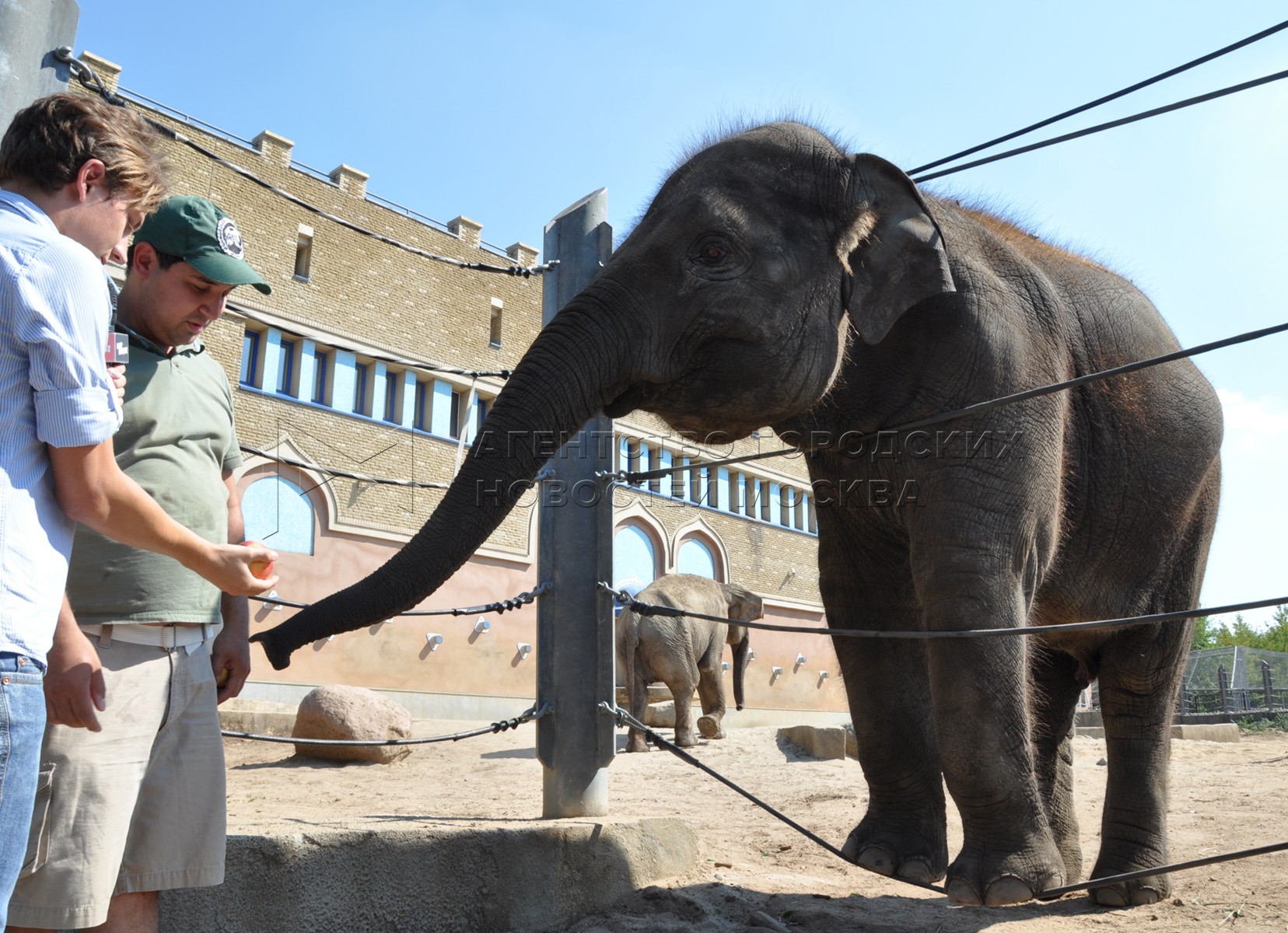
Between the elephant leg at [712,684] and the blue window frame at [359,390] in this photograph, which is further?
the blue window frame at [359,390]

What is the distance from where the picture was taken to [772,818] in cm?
641

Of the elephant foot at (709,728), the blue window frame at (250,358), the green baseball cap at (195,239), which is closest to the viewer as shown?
the green baseball cap at (195,239)

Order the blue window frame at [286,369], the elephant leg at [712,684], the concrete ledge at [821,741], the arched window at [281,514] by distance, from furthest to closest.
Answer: the blue window frame at [286,369]
the arched window at [281,514]
the elephant leg at [712,684]
the concrete ledge at [821,741]

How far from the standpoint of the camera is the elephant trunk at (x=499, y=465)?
2.54 meters

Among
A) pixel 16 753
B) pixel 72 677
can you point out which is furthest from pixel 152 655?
pixel 16 753

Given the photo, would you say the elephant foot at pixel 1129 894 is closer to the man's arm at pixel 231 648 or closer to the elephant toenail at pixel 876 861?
the elephant toenail at pixel 876 861

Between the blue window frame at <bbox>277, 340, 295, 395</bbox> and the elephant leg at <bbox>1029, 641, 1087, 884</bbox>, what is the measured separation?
1980cm

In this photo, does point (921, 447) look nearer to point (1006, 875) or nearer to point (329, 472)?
point (1006, 875)

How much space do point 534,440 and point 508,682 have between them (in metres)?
22.3

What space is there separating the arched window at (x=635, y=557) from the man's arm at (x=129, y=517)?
25.0m

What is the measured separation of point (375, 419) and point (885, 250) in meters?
21.5

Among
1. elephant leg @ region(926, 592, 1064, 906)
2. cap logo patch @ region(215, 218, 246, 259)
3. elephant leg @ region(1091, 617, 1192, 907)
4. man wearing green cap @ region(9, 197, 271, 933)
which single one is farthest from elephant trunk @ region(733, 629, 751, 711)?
cap logo patch @ region(215, 218, 246, 259)

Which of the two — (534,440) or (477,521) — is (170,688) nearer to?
(477,521)

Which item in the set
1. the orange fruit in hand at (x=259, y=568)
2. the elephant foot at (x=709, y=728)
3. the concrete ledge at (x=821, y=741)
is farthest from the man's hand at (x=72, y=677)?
the elephant foot at (x=709, y=728)
